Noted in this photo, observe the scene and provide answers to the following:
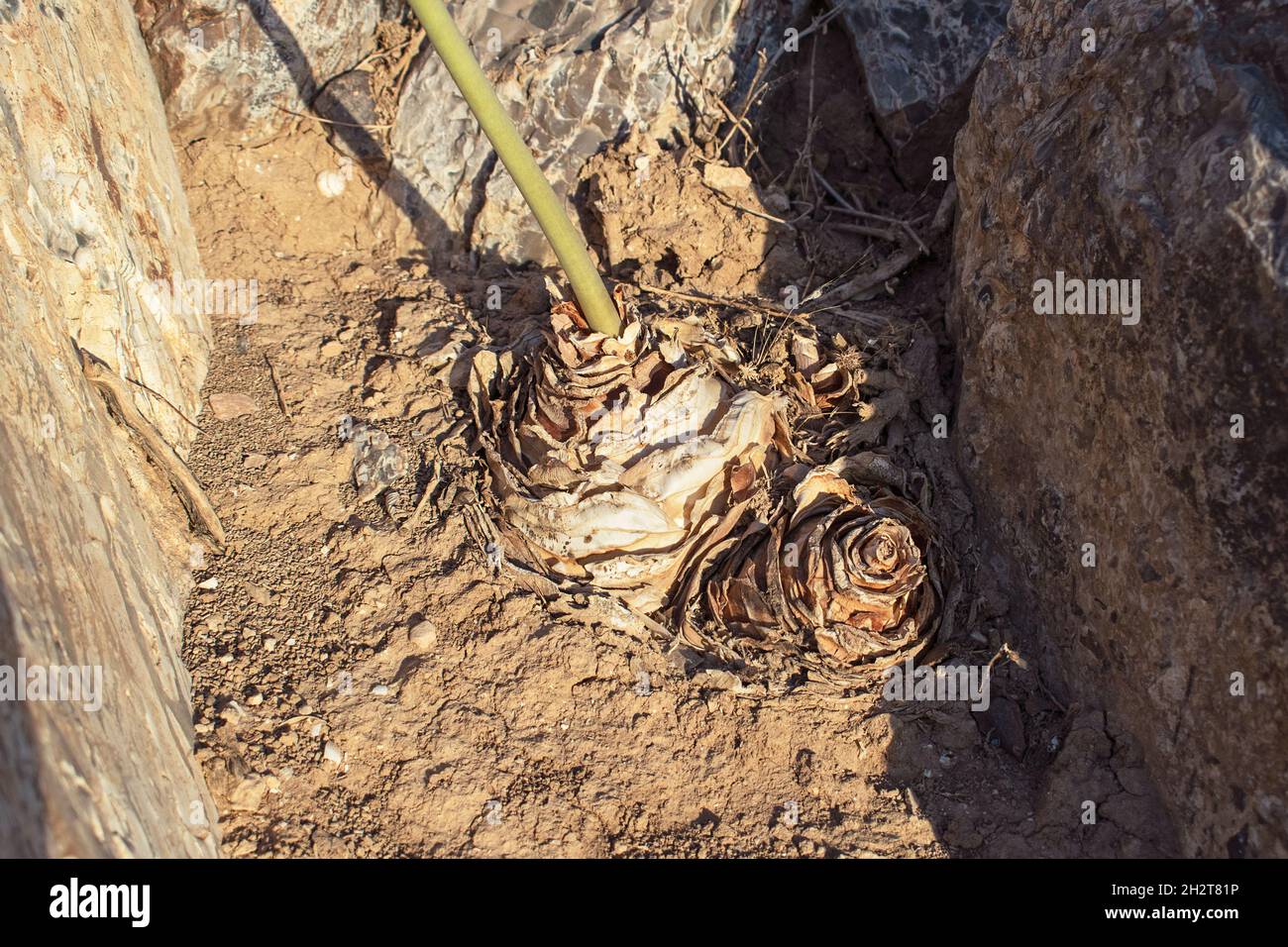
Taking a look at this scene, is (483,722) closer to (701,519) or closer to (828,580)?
(701,519)

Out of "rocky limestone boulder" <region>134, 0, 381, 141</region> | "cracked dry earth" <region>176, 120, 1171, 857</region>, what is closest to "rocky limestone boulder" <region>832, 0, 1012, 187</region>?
"cracked dry earth" <region>176, 120, 1171, 857</region>

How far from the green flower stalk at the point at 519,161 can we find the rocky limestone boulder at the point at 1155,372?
1.19m

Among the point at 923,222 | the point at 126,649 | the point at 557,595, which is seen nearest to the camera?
the point at 126,649

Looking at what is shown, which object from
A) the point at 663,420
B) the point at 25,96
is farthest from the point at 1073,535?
the point at 25,96

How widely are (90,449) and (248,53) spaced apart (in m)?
2.07

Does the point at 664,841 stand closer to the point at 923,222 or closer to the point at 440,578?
the point at 440,578

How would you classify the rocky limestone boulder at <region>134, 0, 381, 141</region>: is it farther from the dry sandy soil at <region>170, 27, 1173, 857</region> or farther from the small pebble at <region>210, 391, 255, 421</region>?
the small pebble at <region>210, 391, 255, 421</region>

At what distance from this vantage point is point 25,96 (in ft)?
8.95

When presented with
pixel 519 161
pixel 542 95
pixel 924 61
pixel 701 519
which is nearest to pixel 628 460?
pixel 701 519

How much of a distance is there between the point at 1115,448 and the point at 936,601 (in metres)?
0.68

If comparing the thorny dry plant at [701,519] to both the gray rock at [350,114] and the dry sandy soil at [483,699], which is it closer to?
the dry sandy soil at [483,699]

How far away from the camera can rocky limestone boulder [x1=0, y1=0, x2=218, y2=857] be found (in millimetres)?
1824

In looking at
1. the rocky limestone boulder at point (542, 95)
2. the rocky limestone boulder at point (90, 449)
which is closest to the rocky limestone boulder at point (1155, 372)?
the rocky limestone boulder at point (542, 95)

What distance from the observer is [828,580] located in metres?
2.80
